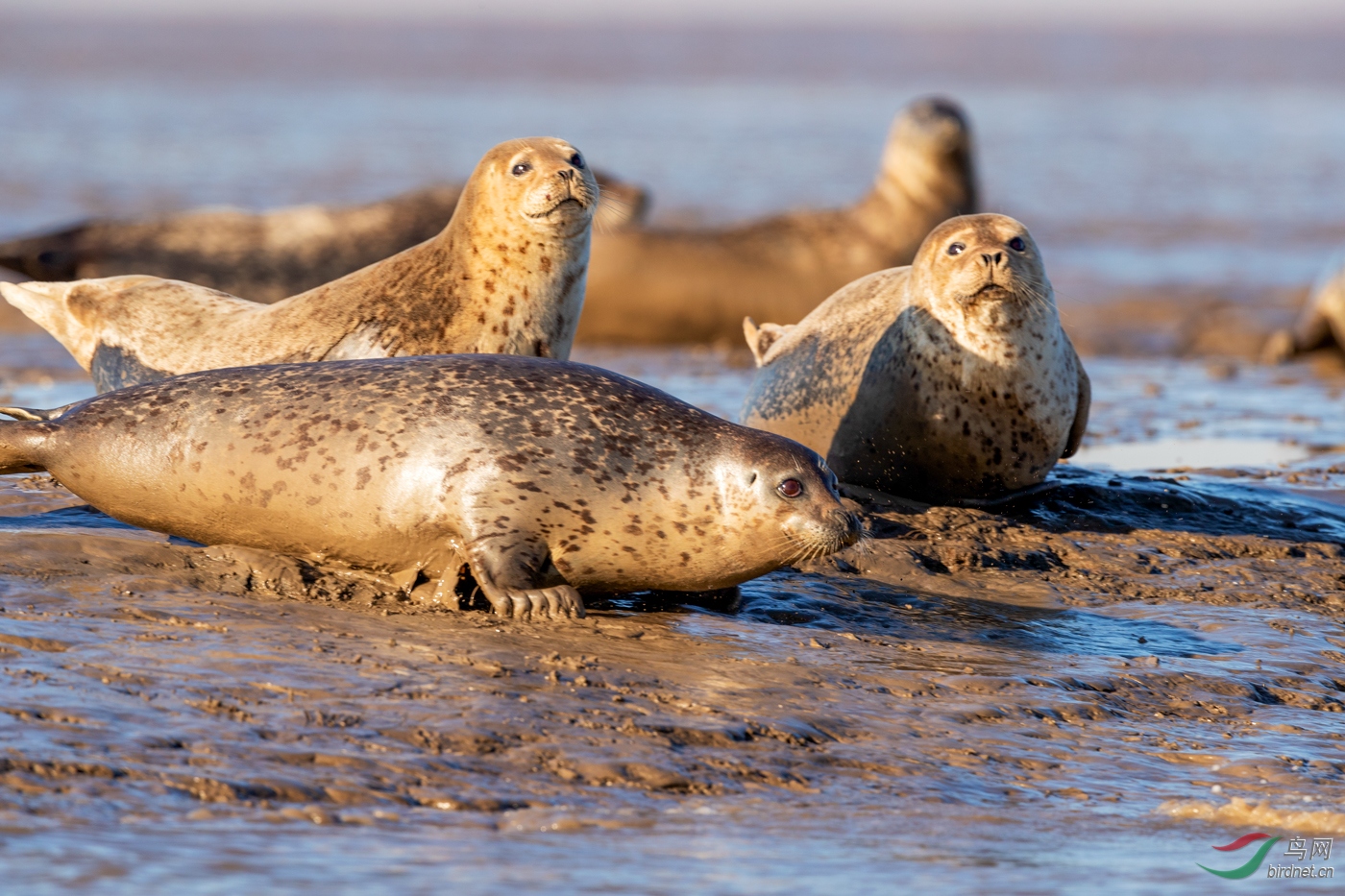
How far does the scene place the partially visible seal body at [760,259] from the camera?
40.1 feet

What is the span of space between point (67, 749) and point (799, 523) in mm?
1848

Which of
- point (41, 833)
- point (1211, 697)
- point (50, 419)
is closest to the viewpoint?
point (41, 833)

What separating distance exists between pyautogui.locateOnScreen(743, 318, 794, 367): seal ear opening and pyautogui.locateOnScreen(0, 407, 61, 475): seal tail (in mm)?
3205

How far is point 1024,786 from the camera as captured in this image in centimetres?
369

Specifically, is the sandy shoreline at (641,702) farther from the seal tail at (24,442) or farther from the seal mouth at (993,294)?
the seal mouth at (993,294)

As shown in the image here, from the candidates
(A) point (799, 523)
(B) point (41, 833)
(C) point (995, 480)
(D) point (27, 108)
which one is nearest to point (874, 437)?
(C) point (995, 480)

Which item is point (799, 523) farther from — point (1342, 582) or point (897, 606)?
point (1342, 582)

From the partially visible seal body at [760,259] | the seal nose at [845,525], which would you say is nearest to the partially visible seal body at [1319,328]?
the partially visible seal body at [760,259]

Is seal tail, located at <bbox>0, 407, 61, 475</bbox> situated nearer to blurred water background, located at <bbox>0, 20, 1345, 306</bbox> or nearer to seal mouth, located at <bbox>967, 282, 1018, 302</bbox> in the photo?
seal mouth, located at <bbox>967, 282, 1018, 302</bbox>

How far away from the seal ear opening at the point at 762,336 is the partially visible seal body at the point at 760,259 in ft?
14.3

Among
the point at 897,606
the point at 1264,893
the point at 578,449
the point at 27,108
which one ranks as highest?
the point at 27,108

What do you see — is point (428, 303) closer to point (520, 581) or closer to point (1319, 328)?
point (520, 581)

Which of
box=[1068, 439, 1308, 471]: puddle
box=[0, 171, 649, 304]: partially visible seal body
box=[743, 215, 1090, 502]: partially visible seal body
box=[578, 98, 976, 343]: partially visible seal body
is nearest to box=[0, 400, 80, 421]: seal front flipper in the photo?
box=[743, 215, 1090, 502]: partially visible seal body

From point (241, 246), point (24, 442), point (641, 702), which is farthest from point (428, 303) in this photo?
point (241, 246)
